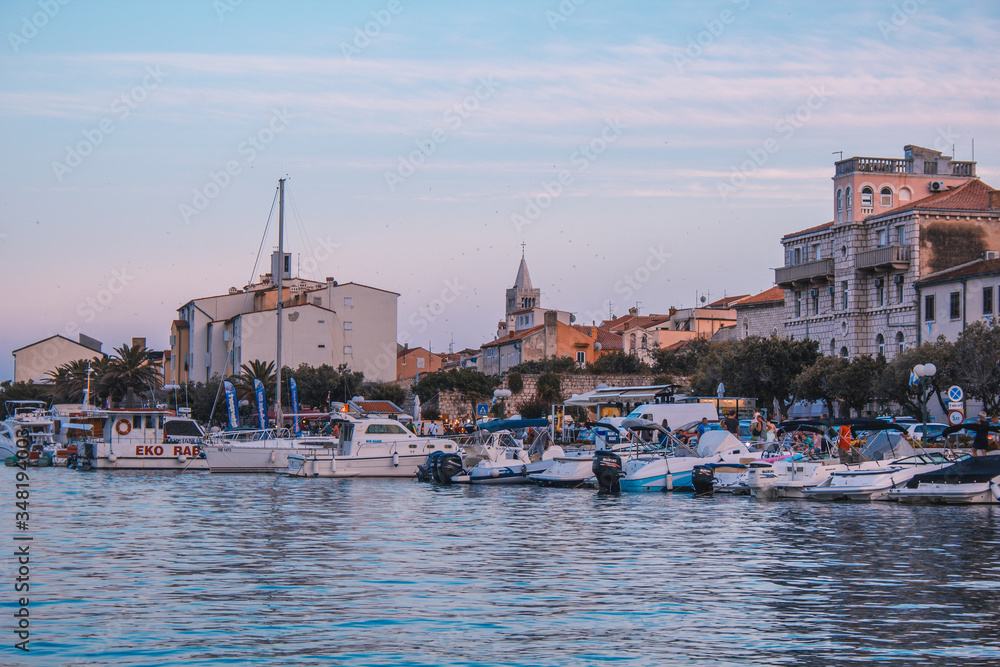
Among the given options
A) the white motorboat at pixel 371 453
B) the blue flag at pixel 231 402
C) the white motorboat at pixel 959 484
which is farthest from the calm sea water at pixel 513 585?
the blue flag at pixel 231 402

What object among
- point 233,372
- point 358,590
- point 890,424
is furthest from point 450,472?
point 233,372

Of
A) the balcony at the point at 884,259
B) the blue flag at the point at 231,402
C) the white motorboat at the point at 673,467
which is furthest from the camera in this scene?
the balcony at the point at 884,259

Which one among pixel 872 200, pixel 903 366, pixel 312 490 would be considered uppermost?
pixel 872 200

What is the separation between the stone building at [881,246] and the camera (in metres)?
65.1

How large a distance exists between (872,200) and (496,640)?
6320 centimetres

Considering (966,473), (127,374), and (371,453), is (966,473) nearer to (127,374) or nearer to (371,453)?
(371,453)

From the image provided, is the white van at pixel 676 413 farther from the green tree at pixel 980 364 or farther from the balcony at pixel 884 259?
the balcony at pixel 884 259

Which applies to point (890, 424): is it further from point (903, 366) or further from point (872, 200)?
point (872, 200)

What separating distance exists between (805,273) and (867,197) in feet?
19.4

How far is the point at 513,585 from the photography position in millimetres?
16562

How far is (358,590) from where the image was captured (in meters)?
16.1

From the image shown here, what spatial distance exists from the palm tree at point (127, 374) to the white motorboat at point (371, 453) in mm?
44055

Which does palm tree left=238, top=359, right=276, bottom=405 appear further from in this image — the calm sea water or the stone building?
the calm sea water

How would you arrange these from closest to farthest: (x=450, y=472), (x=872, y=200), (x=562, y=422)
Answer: (x=450, y=472) < (x=562, y=422) < (x=872, y=200)
